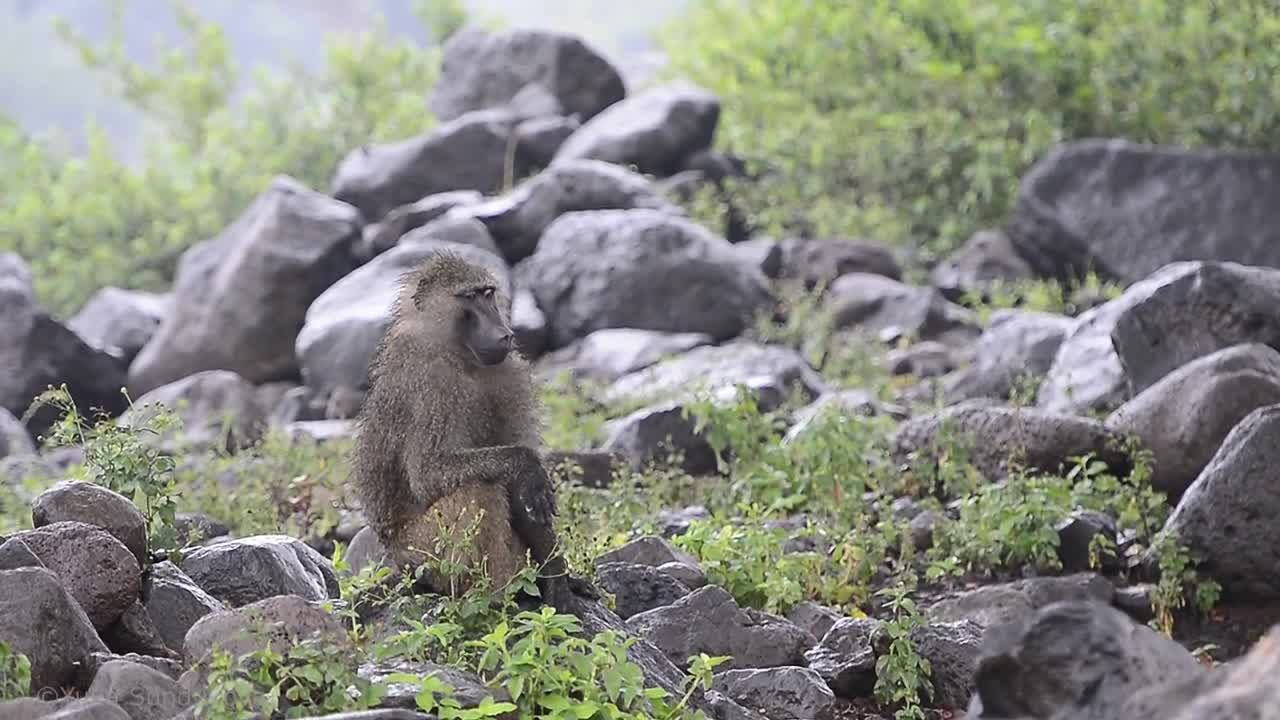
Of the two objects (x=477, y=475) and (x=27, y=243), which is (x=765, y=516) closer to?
(x=477, y=475)

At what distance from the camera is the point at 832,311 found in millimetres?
13430

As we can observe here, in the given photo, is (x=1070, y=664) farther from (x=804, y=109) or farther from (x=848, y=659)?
(x=804, y=109)

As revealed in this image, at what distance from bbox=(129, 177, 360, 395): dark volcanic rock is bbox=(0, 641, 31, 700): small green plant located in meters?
10.4

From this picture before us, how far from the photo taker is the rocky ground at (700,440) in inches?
180

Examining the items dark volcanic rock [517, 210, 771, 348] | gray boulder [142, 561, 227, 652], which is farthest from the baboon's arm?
dark volcanic rock [517, 210, 771, 348]

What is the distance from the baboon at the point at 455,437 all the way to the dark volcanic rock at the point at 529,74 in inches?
523

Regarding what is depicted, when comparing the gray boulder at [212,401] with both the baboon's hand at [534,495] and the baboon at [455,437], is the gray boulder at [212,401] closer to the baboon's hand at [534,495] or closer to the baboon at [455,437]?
the baboon at [455,437]

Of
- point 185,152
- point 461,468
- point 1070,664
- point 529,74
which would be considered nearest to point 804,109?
point 529,74

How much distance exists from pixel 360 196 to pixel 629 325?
14.7 feet

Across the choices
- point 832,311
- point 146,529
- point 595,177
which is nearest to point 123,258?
point 595,177

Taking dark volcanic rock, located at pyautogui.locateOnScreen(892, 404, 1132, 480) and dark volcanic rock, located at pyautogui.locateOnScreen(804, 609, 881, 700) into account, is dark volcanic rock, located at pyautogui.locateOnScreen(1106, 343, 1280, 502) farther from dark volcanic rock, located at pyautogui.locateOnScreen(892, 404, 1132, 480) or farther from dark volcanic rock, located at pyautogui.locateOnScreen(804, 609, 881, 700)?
dark volcanic rock, located at pyautogui.locateOnScreen(804, 609, 881, 700)

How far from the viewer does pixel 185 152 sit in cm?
2045

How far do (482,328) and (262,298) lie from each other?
368 inches

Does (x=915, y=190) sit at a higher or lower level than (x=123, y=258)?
higher
